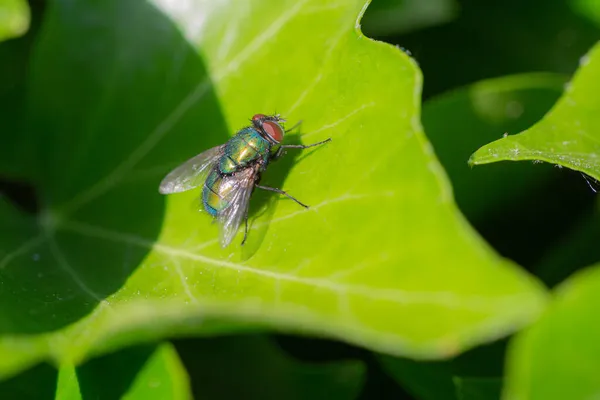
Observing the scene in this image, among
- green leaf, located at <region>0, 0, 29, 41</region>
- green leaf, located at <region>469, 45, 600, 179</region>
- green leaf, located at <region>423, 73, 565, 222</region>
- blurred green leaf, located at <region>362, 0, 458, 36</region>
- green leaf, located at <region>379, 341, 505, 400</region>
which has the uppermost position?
green leaf, located at <region>0, 0, 29, 41</region>

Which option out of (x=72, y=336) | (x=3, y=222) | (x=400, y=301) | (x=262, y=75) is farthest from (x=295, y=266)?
(x=3, y=222)

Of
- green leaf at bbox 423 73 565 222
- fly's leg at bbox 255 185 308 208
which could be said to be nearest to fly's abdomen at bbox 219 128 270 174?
fly's leg at bbox 255 185 308 208

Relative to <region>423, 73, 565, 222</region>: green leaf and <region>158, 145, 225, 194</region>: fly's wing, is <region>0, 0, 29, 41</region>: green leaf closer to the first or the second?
<region>158, 145, 225, 194</region>: fly's wing

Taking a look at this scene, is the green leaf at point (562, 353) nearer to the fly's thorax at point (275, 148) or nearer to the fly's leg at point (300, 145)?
the fly's leg at point (300, 145)

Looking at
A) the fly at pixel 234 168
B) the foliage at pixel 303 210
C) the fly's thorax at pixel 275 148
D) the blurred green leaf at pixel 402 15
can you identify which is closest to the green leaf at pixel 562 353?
the foliage at pixel 303 210

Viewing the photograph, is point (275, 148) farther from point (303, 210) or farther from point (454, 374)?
point (454, 374)

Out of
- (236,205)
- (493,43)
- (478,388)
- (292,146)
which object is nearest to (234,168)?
(236,205)
